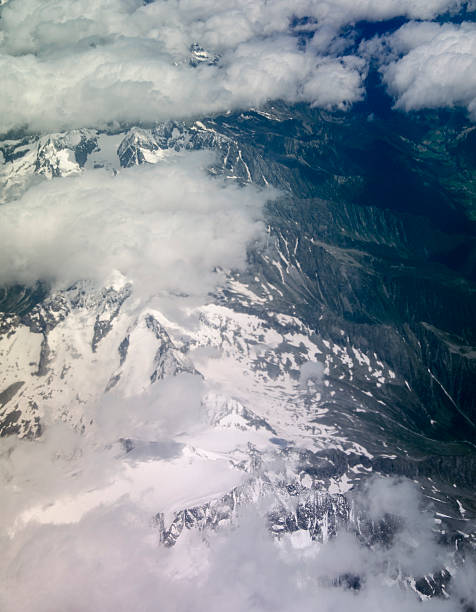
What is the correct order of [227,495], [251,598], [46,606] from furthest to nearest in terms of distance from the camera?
[227,495] < [251,598] < [46,606]

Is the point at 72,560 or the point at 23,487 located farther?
the point at 23,487

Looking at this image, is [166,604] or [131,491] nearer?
[166,604]

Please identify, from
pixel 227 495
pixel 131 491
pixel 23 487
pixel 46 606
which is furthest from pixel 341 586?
pixel 23 487

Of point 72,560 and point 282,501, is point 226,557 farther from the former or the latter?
point 72,560

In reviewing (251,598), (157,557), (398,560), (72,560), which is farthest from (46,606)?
(398,560)

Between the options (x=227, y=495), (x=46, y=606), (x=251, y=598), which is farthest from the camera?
(x=227, y=495)

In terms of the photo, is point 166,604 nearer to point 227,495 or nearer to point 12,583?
point 227,495

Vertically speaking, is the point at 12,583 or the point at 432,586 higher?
the point at 432,586

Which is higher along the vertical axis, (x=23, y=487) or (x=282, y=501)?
(x=282, y=501)
